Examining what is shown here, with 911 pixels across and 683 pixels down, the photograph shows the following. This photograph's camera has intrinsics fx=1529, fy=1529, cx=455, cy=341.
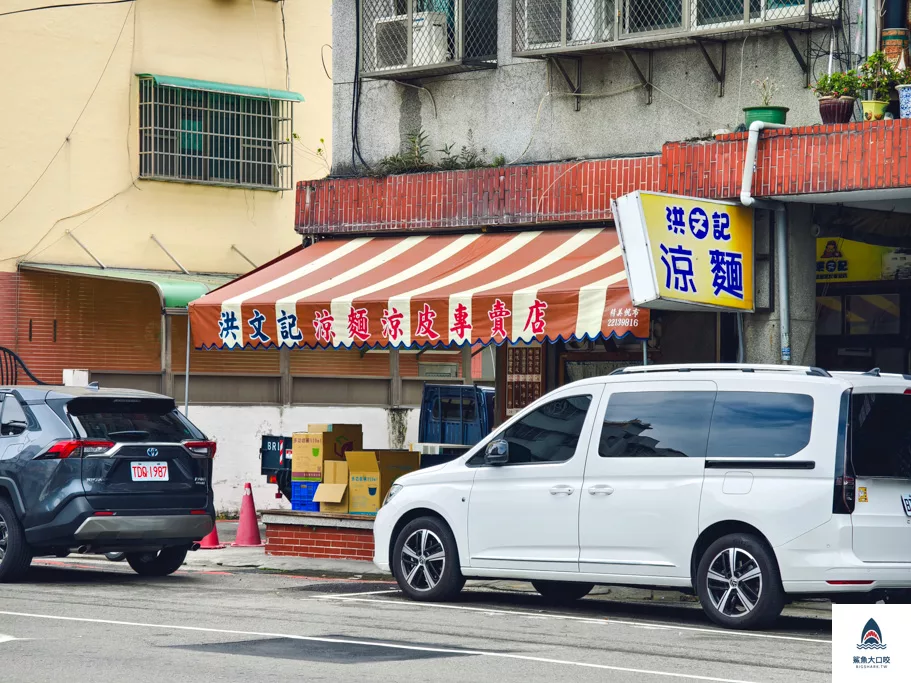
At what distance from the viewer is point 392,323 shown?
14797 millimetres

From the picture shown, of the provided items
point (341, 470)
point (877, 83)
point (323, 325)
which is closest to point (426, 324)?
point (323, 325)

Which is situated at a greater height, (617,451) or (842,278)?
(842,278)

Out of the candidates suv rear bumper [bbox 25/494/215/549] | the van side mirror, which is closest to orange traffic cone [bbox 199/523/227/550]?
suv rear bumper [bbox 25/494/215/549]

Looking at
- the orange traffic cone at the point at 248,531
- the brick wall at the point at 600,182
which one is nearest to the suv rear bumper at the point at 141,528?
the orange traffic cone at the point at 248,531

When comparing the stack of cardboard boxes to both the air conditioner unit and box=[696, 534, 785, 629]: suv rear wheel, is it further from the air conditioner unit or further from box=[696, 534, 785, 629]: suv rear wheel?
box=[696, 534, 785, 629]: suv rear wheel

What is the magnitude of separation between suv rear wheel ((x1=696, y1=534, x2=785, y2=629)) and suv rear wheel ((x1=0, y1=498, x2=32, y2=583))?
6077 mm

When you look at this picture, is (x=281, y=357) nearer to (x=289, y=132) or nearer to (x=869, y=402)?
(x=289, y=132)

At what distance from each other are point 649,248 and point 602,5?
12.8 ft

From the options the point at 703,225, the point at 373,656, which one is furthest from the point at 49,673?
the point at 703,225

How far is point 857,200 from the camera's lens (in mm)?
13969

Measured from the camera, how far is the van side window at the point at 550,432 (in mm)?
12031

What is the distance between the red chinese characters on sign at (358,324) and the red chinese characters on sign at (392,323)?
21 centimetres

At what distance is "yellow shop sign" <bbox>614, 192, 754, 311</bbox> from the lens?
42.7ft

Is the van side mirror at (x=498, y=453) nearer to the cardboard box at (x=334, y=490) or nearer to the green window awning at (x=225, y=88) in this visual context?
the cardboard box at (x=334, y=490)
